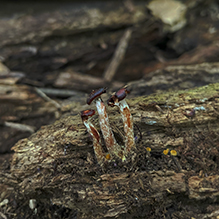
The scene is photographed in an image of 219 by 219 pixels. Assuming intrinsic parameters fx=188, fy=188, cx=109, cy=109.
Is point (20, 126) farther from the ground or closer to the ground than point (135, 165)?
farther from the ground

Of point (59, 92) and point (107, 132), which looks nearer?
point (107, 132)

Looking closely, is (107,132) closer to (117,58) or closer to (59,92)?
(59,92)

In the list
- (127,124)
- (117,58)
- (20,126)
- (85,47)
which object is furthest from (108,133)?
(85,47)

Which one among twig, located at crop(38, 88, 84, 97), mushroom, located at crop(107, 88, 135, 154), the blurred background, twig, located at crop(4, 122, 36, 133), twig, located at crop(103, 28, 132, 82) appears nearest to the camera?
mushroom, located at crop(107, 88, 135, 154)

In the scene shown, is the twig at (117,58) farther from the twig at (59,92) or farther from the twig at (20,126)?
the twig at (20,126)

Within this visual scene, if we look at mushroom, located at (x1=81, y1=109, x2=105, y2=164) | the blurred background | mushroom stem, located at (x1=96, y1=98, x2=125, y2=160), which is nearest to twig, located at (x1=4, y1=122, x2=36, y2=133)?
the blurred background

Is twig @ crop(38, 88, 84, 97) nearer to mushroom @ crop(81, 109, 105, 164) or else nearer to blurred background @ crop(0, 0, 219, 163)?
blurred background @ crop(0, 0, 219, 163)
